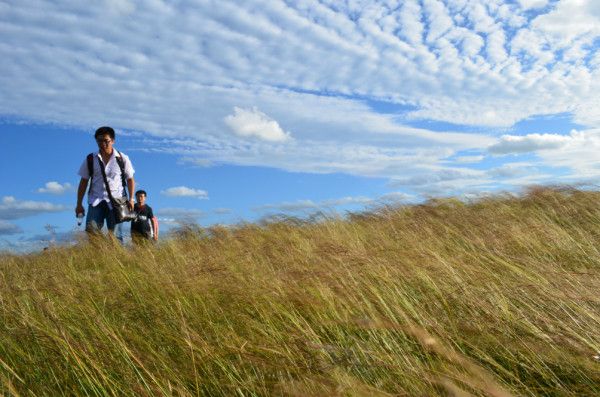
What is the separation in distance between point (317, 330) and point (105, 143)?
4.56 metres

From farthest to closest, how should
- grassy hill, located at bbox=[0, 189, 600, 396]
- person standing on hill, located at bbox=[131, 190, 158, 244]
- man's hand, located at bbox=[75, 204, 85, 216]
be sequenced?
person standing on hill, located at bbox=[131, 190, 158, 244] < man's hand, located at bbox=[75, 204, 85, 216] < grassy hill, located at bbox=[0, 189, 600, 396]

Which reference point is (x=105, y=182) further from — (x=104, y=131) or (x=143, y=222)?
(x=143, y=222)

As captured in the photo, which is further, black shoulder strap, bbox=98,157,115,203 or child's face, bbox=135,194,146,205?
child's face, bbox=135,194,146,205

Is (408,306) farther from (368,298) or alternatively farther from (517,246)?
(517,246)

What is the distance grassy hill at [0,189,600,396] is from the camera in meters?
1.86

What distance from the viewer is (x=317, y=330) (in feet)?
8.26

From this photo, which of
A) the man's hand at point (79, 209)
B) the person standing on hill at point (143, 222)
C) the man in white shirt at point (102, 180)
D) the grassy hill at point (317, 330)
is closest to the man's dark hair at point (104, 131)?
the man in white shirt at point (102, 180)

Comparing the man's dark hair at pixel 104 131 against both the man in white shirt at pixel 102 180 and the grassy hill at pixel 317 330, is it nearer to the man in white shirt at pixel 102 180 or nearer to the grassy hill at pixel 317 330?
the man in white shirt at pixel 102 180

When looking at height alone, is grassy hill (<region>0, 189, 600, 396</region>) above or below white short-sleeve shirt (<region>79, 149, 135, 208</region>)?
below

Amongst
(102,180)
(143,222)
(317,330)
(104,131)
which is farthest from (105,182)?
(317,330)

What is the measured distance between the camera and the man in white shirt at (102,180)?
6105mm

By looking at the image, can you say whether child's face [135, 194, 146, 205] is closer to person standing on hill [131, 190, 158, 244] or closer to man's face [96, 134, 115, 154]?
person standing on hill [131, 190, 158, 244]

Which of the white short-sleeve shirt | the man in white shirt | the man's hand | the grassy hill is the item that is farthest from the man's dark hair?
the grassy hill

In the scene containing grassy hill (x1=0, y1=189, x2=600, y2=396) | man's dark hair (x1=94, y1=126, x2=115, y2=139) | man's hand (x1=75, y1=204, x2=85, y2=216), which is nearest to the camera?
grassy hill (x1=0, y1=189, x2=600, y2=396)
